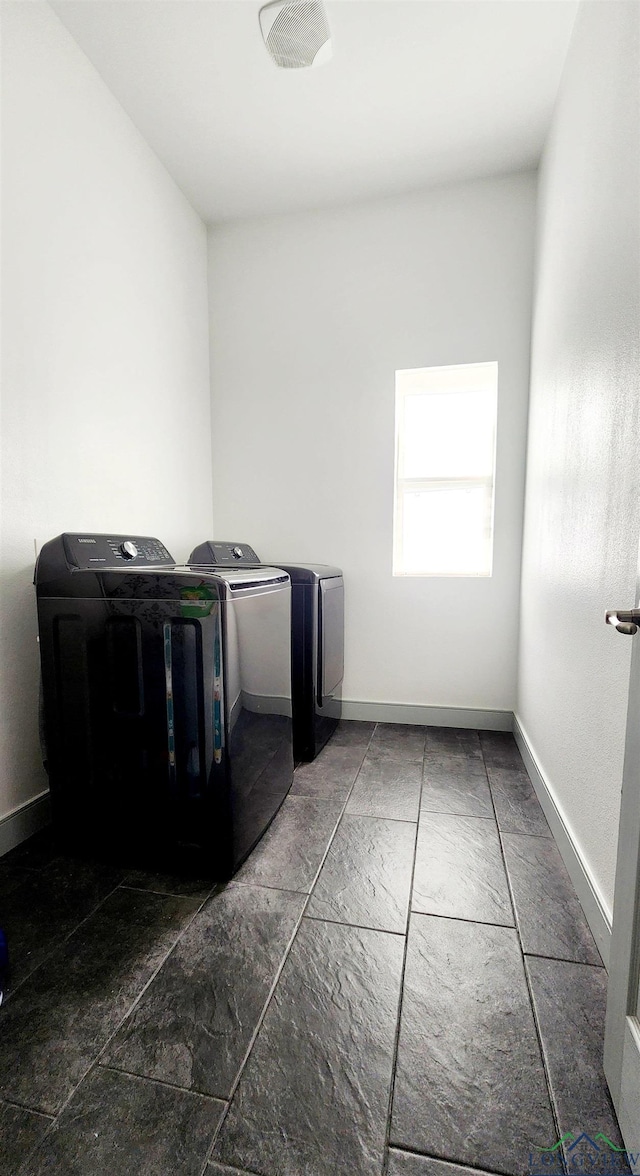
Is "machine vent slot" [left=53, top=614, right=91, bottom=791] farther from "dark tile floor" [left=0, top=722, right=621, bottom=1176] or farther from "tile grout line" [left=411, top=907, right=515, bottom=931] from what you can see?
"tile grout line" [left=411, top=907, right=515, bottom=931]

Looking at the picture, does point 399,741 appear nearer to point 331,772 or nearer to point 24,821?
point 331,772

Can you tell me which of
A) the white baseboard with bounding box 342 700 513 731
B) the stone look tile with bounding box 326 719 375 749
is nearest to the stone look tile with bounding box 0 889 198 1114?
the stone look tile with bounding box 326 719 375 749

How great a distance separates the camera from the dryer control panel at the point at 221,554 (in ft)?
8.02

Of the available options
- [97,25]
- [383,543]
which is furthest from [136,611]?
[97,25]

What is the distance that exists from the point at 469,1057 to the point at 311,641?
153 centimetres

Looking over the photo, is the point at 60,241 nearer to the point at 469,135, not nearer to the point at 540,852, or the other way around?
the point at 469,135

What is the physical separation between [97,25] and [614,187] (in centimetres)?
192

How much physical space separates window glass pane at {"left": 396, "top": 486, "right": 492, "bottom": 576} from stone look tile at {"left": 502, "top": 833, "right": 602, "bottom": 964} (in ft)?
4.85

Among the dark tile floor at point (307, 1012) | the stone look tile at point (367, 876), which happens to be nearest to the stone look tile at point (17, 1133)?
the dark tile floor at point (307, 1012)

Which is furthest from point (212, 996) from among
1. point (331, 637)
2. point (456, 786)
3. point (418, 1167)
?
point (331, 637)

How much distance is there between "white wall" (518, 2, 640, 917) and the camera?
1.18 meters

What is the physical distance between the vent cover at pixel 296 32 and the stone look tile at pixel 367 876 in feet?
9.41

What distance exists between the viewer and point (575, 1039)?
99 centimetres

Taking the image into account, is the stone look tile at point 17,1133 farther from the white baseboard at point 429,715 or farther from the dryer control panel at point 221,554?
the white baseboard at point 429,715
